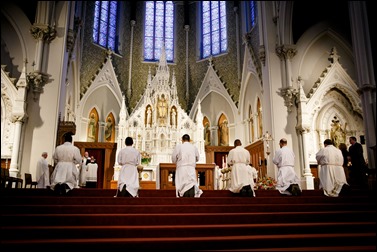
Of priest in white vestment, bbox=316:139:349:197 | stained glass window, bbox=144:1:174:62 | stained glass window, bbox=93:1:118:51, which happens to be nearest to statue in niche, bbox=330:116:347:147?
priest in white vestment, bbox=316:139:349:197

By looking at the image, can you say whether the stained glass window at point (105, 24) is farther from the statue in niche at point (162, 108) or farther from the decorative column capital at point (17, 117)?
the decorative column capital at point (17, 117)

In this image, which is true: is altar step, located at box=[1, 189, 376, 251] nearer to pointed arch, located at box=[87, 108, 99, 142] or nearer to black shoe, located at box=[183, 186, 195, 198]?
black shoe, located at box=[183, 186, 195, 198]

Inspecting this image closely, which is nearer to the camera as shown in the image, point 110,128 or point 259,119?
point 259,119

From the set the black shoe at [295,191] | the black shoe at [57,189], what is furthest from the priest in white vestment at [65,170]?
the black shoe at [295,191]

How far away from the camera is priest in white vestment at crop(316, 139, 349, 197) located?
9047 mm

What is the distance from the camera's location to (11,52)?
1433 centimetres

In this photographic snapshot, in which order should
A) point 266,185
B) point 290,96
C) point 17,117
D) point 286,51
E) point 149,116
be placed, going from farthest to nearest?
point 149,116 → point 286,51 → point 290,96 → point 266,185 → point 17,117

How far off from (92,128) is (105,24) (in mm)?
7874

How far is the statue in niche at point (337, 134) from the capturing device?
50.6ft

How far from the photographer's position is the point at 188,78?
2464 centimetres

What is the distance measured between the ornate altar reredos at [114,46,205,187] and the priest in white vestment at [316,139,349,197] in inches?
385

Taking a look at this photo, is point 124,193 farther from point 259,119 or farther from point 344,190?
point 259,119

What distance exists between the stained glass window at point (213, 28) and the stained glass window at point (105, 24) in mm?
6599

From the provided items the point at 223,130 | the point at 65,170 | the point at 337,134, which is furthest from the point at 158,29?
the point at 65,170
